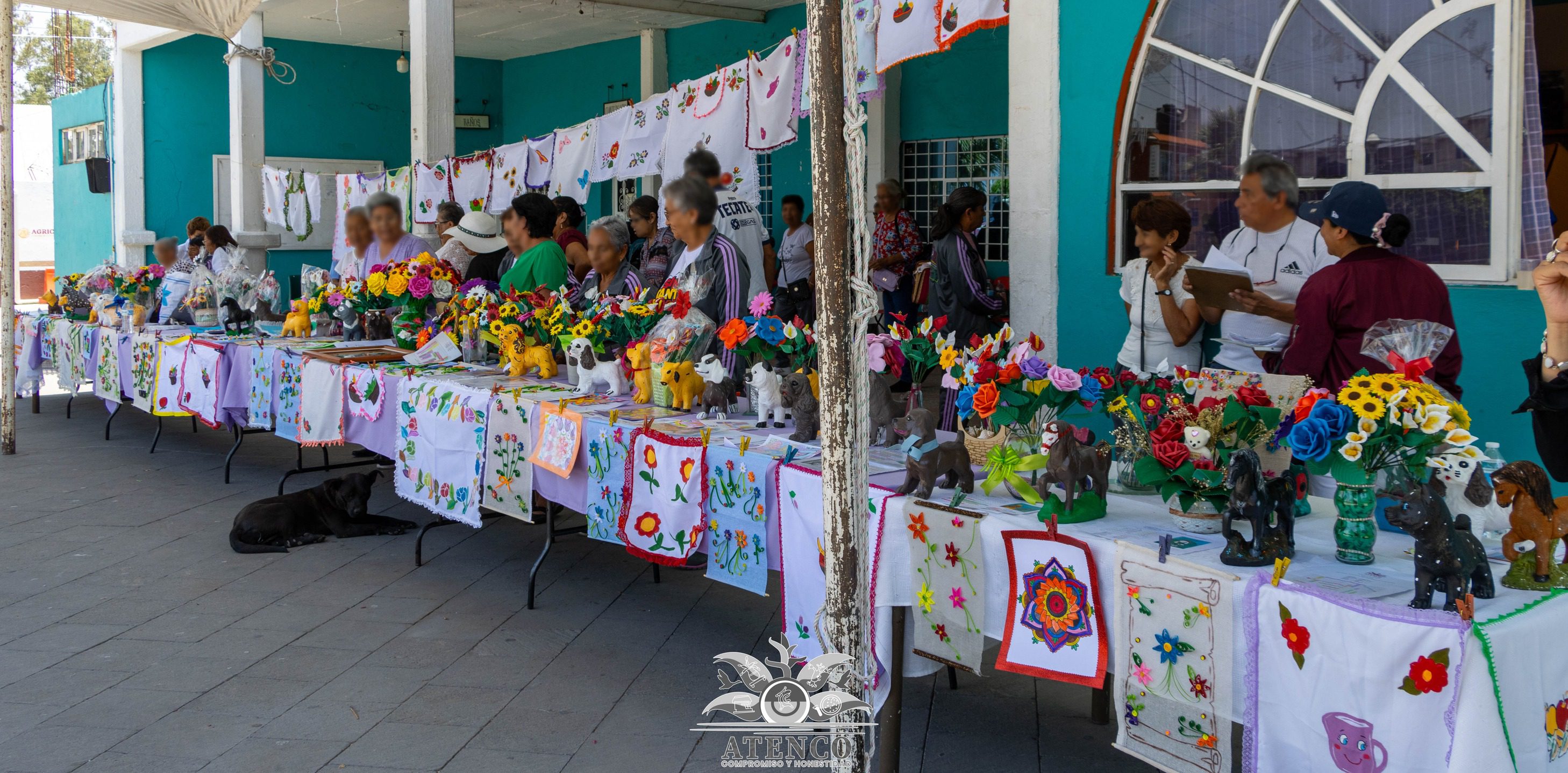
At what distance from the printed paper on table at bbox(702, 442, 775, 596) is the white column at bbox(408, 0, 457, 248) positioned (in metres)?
5.89

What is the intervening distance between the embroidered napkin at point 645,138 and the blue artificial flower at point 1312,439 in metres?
4.52

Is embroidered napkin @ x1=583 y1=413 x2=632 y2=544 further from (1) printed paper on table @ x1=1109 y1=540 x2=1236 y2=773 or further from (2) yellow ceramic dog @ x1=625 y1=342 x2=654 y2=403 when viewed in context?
(1) printed paper on table @ x1=1109 y1=540 x2=1236 y2=773

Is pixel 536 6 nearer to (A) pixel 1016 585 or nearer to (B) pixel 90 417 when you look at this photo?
(B) pixel 90 417

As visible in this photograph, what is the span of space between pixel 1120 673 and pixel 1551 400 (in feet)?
4.59

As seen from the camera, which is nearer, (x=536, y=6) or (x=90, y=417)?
(x=90, y=417)

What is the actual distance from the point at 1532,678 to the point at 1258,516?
1.73 ft

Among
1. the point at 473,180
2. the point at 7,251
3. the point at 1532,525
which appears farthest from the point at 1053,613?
the point at 7,251

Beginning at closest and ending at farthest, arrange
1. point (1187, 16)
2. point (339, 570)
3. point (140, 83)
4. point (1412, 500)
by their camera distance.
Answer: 1. point (1412, 500)
2. point (1187, 16)
3. point (339, 570)
4. point (140, 83)

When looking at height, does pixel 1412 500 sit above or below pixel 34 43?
below

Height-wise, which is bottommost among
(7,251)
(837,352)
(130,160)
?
(837,352)

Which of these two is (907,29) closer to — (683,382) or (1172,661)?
(683,382)

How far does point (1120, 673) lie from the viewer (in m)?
2.45

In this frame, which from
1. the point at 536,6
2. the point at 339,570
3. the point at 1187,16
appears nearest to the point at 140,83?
the point at 536,6

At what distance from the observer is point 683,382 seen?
13.7ft
